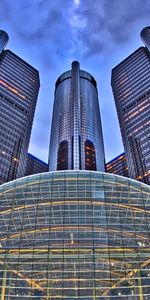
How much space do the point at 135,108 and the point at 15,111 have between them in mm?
64576

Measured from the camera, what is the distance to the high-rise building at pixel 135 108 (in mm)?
123938

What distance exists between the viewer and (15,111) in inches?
5448

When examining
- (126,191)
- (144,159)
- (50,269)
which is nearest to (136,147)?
(144,159)

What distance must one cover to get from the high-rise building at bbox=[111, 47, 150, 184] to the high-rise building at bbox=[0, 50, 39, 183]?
52821mm

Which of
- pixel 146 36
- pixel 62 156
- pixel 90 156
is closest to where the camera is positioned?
pixel 90 156

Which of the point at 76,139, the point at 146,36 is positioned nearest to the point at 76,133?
the point at 76,139

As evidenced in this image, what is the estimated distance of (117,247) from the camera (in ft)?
95.0

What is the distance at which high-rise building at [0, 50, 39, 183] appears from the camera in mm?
118438

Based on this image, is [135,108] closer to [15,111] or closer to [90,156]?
[90,156]

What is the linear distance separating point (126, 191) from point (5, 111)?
108m

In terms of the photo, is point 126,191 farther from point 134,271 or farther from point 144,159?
point 144,159

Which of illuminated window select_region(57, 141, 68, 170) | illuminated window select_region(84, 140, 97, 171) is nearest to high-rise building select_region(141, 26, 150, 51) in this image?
illuminated window select_region(84, 140, 97, 171)

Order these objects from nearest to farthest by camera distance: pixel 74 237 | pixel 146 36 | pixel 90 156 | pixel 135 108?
pixel 74 237 → pixel 135 108 → pixel 90 156 → pixel 146 36

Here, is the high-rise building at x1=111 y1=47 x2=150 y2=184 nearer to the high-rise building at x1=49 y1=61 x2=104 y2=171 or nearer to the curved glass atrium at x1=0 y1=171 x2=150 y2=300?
the high-rise building at x1=49 y1=61 x2=104 y2=171
